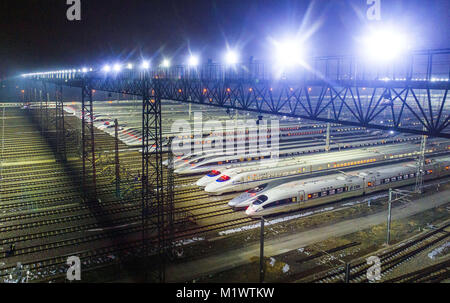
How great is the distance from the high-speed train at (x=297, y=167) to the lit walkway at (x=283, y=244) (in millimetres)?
6596

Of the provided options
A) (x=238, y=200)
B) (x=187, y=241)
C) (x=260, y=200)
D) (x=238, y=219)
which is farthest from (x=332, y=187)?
(x=187, y=241)

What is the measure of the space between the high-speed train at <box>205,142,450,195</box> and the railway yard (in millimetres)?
83

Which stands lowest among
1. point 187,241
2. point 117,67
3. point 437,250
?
point 187,241

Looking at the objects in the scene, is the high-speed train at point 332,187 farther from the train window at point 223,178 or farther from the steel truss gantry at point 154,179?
the steel truss gantry at point 154,179

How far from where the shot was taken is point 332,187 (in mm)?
24547

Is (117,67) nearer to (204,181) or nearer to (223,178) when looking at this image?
(204,181)

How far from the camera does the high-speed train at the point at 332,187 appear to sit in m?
22.2

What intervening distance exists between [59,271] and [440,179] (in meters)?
29.7

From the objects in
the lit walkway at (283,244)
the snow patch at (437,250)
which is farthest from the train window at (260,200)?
the snow patch at (437,250)

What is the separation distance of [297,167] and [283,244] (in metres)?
10.3

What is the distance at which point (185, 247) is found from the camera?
18.5 meters
